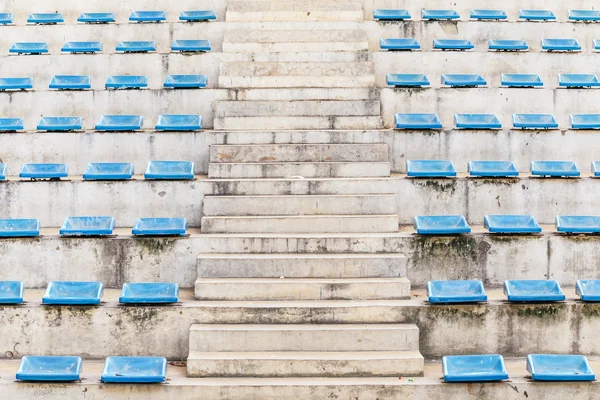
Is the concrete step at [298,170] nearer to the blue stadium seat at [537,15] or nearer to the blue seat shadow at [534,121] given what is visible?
the blue seat shadow at [534,121]

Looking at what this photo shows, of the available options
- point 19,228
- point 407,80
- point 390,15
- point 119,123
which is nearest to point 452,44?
point 390,15

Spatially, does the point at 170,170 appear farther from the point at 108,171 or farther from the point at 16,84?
the point at 16,84

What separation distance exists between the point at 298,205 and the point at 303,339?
8.18ft

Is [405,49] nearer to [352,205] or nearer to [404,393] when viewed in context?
Answer: [352,205]

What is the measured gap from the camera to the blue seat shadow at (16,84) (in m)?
15.0

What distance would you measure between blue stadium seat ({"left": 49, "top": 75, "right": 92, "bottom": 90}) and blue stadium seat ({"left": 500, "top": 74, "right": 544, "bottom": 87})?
7286mm

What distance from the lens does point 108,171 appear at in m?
12.6

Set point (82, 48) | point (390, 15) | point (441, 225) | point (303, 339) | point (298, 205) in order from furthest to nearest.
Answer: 1. point (390, 15)
2. point (82, 48)
3. point (298, 205)
4. point (441, 225)
5. point (303, 339)

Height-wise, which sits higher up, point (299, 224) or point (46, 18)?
point (46, 18)

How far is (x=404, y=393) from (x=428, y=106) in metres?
6.26

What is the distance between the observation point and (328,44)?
52.4ft

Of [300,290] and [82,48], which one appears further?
[82,48]

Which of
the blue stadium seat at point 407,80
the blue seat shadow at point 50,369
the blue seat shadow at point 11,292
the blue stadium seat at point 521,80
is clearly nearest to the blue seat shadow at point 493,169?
the blue stadium seat at point 407,80

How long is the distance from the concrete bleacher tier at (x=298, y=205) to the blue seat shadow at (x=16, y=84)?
0.38m
